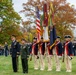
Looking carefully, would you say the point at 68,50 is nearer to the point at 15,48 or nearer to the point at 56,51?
the point at 56,51

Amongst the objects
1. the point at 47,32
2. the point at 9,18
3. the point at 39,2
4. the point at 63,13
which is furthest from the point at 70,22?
the point at 47,32

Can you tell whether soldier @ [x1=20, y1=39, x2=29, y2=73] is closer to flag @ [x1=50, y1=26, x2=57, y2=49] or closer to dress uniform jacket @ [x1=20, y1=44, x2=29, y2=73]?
dress uniform jacket @ [x1=20, y1=44, x2=29, y2=73]

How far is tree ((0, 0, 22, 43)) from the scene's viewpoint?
52906 mm

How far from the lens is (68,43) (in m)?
15.7

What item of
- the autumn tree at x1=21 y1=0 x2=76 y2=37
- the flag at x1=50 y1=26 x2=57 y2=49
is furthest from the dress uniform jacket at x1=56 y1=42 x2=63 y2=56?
the autumn tree at x1=21 y1=0 x2=76 y2=37

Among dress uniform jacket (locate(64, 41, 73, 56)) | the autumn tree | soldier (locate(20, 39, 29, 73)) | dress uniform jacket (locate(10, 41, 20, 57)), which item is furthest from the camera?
the autumn tree

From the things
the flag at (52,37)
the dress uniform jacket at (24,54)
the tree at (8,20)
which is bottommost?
the dress uniform jacket at (24,54)

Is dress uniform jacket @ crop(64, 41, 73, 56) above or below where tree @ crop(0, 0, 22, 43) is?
below

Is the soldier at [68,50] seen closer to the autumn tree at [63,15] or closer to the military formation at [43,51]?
the military formation at [43,51]

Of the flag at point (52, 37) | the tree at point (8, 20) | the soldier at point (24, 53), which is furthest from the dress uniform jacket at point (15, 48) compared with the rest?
the tree at point (8, 20)

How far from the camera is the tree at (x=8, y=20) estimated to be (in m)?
52.9

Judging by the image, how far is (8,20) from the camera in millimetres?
53562

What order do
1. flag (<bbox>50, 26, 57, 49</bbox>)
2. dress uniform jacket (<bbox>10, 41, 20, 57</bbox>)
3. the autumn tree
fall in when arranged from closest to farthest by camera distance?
dress uniform jacket (<bbox>10, 41, 20, 57</bbox>)
flag (<bbox>50, 26, 57, 49</bbox>)
the autumn tree

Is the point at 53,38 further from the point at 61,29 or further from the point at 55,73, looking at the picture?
the point at 61,29
